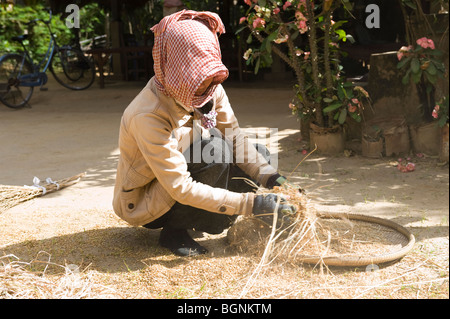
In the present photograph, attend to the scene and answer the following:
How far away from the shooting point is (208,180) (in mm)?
2643

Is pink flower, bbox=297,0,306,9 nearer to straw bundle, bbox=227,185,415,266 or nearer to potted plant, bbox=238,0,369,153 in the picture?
potted plant, bbox=238,0,369,153

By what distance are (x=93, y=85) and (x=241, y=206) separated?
329 inches

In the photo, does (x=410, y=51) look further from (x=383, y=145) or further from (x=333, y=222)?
(x=333, y=222)

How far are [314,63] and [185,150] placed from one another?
2.19 m

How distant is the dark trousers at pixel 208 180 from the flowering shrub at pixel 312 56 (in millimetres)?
1696

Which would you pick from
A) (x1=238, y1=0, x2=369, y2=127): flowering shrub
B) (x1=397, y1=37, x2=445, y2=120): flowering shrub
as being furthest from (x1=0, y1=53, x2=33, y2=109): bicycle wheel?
(x1=397, y1=37, x2=445, y2=120): flowering shrub

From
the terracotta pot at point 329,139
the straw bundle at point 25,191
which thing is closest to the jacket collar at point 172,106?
the straw bundle at point 25,191

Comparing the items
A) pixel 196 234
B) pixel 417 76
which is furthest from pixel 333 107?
pixel 196 234

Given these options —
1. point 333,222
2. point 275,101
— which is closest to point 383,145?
point 333,222

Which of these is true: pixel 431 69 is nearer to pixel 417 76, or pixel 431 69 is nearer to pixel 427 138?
pixel 417 76

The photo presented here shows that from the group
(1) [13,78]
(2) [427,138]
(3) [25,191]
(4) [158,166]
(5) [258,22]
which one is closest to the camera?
(4) [158,166]

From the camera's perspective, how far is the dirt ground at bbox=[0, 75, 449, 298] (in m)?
2.30

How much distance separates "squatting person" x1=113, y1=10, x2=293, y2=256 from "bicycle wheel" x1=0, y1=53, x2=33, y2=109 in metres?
5.98

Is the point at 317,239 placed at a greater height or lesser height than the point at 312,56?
lesser
